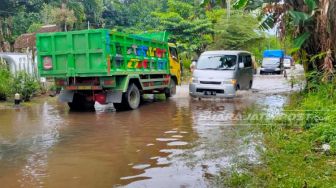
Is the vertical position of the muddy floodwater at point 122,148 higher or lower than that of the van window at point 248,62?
lower

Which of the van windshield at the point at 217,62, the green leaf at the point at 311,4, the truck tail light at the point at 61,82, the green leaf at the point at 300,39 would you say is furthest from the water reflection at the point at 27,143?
the green leaf at the point at 311,4

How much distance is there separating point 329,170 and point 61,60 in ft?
28.8

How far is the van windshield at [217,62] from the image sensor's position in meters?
14.6

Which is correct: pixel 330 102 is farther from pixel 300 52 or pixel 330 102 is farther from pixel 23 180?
pixel 23 180

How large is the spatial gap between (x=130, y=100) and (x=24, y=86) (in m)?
→ 4.57

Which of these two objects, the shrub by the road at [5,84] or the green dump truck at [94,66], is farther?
the shrub by the road at [5,84]

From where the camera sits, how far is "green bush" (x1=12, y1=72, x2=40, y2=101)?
14.8 m

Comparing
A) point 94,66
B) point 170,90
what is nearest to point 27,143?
point 94,66

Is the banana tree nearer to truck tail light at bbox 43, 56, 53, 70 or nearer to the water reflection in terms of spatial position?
truck tail light at bbox 43, 56, 53, 70

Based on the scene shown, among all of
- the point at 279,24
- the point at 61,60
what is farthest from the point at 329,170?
the point at 61,60

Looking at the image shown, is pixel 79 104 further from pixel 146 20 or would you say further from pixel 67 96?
pixel 146 20

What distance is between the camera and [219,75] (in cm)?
1415

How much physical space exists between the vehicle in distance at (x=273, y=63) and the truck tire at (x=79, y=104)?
23879 millimetres

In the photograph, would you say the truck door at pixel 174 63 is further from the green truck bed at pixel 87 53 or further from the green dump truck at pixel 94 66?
the green truck bed at pixel 87 53
